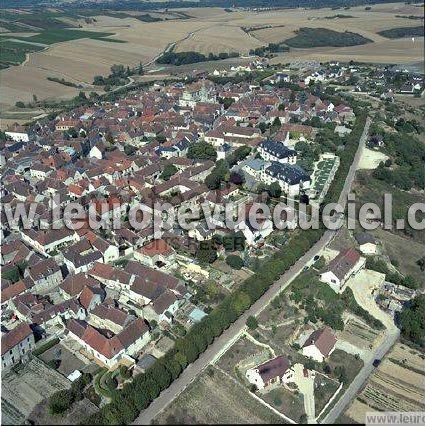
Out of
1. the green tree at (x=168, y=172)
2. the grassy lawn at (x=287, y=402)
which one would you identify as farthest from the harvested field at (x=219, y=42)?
the grassy lawn at (x=287, y=402)

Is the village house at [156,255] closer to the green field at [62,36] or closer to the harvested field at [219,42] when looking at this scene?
the harvested field at [219,42]

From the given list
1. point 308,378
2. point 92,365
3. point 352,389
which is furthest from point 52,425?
point 352,389

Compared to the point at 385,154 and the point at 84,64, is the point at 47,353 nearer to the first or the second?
the point at 385,154

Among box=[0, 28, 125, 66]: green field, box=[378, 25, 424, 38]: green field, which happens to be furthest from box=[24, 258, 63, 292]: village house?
box=[378, 25, 424, 38]: green field

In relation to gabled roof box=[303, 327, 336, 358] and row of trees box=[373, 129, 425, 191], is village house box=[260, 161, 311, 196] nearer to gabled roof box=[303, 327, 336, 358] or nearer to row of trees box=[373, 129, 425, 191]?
row of trees box=[373, 129, 425, 191]

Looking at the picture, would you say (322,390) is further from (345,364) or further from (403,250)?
(403,250)
